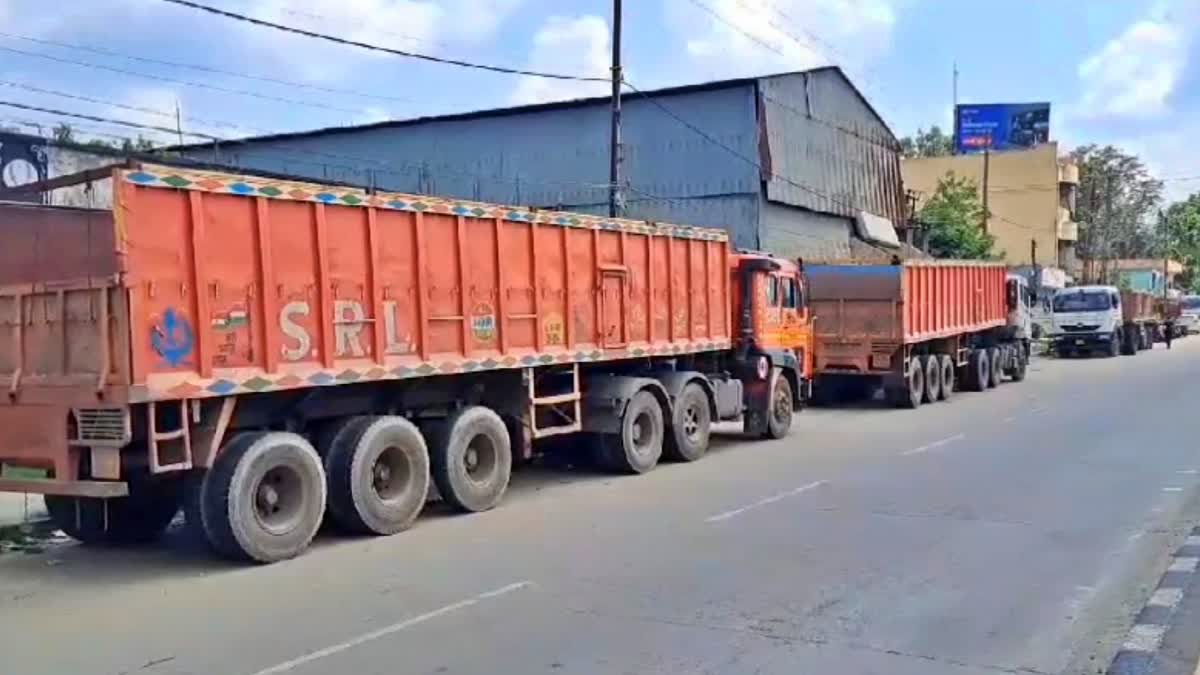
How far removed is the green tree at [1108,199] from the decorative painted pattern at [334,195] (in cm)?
6765

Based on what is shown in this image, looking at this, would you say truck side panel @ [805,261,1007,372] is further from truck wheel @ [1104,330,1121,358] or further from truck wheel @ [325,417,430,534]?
truck wheel @ [1104,330,1121,358]

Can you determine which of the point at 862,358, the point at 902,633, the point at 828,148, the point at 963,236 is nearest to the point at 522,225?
the point at 902,633

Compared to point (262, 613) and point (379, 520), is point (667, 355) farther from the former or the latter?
point (262, 613)

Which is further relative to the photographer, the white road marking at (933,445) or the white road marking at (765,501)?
the white road marking at (933,445)

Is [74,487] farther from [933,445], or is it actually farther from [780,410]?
[933,445]

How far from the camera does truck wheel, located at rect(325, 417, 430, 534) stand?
9875 millimetres

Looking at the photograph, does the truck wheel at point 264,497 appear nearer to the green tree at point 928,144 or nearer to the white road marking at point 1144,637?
the white road marking at point 1144,637

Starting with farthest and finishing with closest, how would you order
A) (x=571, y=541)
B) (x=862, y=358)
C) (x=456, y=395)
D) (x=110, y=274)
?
(x=862, y=358), (x=456, y=395), (x=571, y=541), (x=110, y=274)

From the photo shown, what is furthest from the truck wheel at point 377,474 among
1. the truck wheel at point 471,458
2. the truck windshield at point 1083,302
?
the truck windshield at point 1083,302

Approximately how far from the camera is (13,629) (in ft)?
23.3

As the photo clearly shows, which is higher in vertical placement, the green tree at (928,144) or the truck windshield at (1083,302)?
the green tree at (928,144)

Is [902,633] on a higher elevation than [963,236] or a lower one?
lower

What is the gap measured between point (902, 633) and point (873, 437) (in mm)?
10622

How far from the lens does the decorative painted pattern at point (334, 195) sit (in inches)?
331
